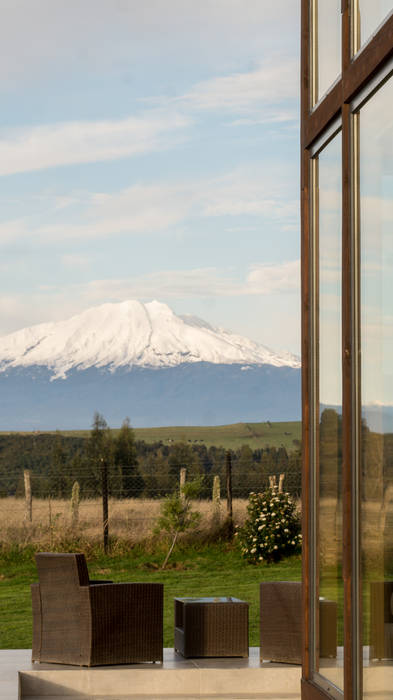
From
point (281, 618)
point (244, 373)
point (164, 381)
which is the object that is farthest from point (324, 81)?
point (164, 381)

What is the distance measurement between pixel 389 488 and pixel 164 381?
Answer: 56.5 m

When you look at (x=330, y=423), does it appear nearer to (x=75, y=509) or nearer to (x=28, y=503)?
(x=75, y=509)

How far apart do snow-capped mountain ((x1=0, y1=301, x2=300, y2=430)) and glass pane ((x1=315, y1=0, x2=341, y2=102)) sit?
48.8 meters

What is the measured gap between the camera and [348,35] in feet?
13.2

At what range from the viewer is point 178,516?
14438mm

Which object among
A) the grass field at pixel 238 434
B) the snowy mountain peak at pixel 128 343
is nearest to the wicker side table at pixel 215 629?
the grass field at pixel 238 434

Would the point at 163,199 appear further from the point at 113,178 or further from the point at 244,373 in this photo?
the point at 244,373

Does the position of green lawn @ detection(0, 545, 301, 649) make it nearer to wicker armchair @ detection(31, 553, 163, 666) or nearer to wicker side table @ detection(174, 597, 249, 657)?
wicker side table @ detection(174, 597, 249, 657)

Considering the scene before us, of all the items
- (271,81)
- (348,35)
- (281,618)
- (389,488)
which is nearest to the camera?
(389,488)

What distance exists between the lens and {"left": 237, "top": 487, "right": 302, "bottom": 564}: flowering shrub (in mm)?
12406

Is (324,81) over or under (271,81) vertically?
under

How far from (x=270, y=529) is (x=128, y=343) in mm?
47674

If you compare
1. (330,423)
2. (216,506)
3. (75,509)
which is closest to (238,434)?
(216,506)

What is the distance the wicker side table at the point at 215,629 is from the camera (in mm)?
6109
